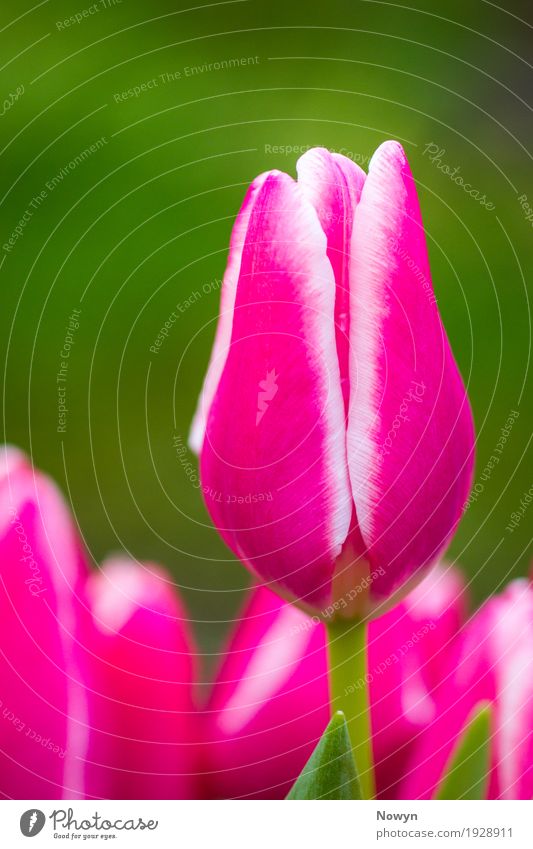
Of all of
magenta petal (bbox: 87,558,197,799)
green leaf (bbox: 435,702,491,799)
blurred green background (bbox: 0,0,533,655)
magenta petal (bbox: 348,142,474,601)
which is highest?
blurred green background (bbox: 0,0,533,655)

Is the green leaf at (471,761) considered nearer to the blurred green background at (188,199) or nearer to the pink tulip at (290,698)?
the pink tulip at (290,698)

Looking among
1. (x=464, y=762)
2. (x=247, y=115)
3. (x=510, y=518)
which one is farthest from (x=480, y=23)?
(x=464, y=762)

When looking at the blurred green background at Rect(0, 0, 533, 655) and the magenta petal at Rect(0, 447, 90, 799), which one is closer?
the magenta petal at Rect(0, 447, 90, 799)

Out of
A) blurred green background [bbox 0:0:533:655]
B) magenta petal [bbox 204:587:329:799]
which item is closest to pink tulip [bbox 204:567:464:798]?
magenta petal [bbox 204:587:329:799]

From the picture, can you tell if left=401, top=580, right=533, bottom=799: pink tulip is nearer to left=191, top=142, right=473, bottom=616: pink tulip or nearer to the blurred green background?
left=191, top=142, right=473, bottom=616: pink tulip

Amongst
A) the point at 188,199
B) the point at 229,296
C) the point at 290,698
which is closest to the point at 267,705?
the point at 290,698

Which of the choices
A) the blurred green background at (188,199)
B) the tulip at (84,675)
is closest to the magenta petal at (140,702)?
the tulip at (84,675)

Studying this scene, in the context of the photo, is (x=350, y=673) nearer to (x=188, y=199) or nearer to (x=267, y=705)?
(x=267, y=705)
